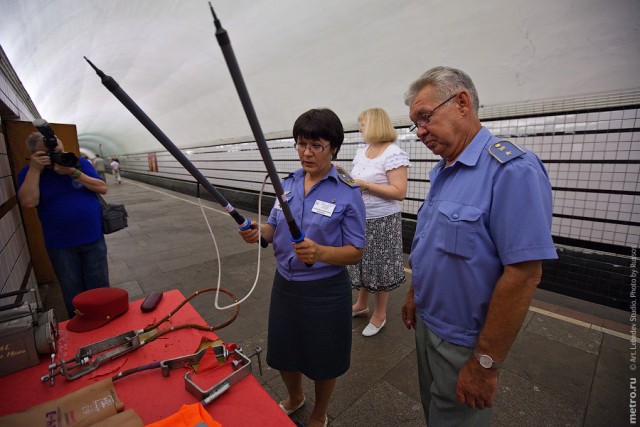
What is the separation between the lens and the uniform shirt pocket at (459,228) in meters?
1.09

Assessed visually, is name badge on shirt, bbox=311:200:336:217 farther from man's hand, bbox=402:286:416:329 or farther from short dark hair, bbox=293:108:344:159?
man's hand, bbox=402:286:416:329

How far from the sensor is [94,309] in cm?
152

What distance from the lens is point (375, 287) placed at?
2809 millimetres

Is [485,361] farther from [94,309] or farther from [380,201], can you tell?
[94,309]

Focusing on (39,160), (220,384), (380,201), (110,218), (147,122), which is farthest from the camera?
(110,218)

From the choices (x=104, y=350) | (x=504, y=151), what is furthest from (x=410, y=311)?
(x=104, y=350)

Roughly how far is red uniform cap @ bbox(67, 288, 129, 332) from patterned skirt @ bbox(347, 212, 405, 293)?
194 centimetres

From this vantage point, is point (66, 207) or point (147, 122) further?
point (66, 207)

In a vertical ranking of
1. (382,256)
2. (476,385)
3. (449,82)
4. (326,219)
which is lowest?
(382,256)

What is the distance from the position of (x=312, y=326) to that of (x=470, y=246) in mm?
932

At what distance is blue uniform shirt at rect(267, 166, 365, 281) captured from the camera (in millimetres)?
1536

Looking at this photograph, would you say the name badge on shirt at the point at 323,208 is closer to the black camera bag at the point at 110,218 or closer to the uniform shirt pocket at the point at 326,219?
the uniform shirt pocket at the point at 326,219

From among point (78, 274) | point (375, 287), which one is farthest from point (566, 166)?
point (78, 274)

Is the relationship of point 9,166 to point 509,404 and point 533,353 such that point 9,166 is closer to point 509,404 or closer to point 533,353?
point 509,404
